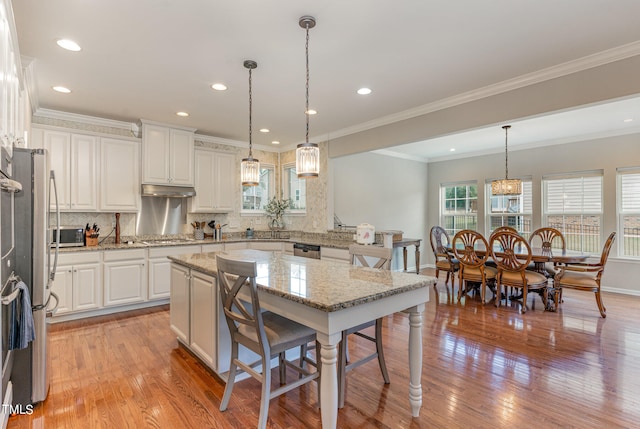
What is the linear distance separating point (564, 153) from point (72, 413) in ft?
24.4

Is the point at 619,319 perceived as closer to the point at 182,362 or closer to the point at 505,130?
the point at 505,130

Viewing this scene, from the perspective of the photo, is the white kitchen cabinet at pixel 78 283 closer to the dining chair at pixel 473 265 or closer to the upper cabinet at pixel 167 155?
the upper cabinet at pixel 167 155

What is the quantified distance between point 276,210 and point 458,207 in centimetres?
423

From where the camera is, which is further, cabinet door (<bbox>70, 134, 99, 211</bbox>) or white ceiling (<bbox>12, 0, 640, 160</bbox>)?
cabinet door (<bbox>70, 134, 99, 211</bbox>)

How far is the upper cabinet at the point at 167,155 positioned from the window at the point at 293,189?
1818mm

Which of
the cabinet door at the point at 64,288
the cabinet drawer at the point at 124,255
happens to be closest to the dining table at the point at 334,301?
the cabinet drawer at the point at 124,255

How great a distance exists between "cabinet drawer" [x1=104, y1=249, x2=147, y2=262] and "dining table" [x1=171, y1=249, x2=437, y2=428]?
230cm

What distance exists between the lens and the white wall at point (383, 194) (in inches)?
247

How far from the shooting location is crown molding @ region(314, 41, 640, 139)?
8.50ft

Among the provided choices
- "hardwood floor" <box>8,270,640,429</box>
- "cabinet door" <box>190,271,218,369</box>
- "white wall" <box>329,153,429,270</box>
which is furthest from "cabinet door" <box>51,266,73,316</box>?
"white wall" <box>329,153,429,270</box>

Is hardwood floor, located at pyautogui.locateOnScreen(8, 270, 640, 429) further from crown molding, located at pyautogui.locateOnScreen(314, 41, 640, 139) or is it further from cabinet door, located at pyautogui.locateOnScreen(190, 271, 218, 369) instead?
crown molding, located at pyautogui.locateOnScreen(314, 41, 640, 139)

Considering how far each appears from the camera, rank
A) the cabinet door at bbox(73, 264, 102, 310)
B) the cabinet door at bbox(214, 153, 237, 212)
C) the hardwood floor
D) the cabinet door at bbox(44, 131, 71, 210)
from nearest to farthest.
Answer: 1. the hardwood floor
2. the cabinet door at bbox(73, 264, 102, 310)
3. the cabinet door at bbox(44, 131, 71, 210)
4. the cabinet door at bbox(214, 153, 237, 212)

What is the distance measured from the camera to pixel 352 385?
2439 millimetres

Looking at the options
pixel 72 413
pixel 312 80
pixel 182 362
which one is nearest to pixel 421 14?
pixel 312 80
